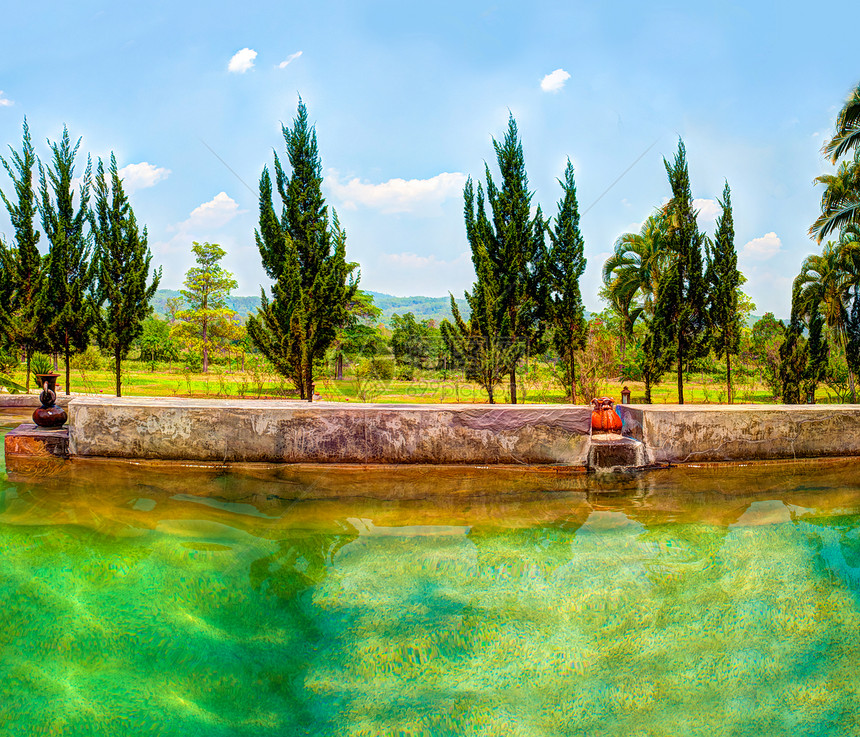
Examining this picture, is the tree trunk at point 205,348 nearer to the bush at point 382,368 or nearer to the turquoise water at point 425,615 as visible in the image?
the bush at point 382,368

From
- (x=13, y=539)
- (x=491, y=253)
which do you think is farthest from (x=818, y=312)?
(x=13, y=539)

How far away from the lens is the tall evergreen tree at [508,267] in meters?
11.8

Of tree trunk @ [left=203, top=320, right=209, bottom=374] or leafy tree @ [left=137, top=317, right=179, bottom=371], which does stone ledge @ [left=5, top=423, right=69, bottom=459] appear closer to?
tree trunk @ [left=203, top=320, right=209, bottom=374]

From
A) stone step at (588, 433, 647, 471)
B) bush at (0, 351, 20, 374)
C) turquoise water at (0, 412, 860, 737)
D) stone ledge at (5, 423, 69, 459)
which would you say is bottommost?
turquoise water at (0, 412, 860, 737)

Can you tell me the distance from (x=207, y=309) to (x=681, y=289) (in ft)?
100

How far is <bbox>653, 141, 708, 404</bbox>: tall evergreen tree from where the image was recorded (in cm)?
1220

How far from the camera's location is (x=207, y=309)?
34.7 metres

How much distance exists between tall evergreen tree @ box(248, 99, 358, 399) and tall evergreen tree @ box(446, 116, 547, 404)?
321 cm

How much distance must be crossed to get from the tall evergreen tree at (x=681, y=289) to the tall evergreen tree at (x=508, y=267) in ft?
10.0

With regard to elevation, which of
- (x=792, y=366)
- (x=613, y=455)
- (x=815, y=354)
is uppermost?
(x=815, y=354)

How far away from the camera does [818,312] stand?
1677 cm

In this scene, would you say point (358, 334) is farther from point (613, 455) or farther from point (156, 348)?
point (613, 455)

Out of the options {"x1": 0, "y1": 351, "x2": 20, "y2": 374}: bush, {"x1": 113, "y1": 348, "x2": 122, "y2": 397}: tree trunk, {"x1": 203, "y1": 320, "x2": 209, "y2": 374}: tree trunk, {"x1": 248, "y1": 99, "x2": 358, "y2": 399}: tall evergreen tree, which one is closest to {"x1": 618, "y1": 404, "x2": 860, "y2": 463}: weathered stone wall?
{"x1": 248, "y1": 99, "x2": 358, "y2": 399}: tall evergreen tree

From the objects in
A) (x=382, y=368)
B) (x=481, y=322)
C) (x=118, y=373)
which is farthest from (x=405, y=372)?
(x=118, y=373)
